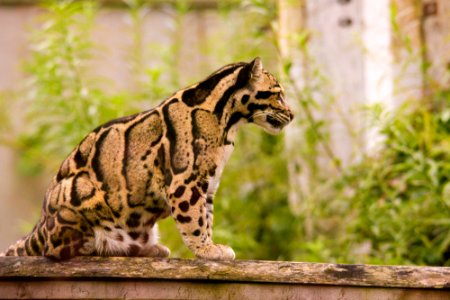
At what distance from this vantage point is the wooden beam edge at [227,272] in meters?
3.34

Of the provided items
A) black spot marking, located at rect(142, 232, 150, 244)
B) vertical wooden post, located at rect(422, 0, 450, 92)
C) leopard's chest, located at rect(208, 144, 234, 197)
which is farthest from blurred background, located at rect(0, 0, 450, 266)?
black spot marking, located at rect(142, 232, 150, 244)

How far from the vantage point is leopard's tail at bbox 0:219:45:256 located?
12.2 ft

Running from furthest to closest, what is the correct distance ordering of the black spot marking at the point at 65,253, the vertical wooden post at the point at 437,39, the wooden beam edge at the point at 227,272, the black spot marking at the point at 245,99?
the vertical wooden post at the point at 437,39
the black spot marking at the point at 245,99
the black spot marking at the point at 65,253
the wooden beam edge at the point at 227,272

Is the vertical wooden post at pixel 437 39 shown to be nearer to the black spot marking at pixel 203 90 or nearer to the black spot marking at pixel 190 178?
the black spot marking at pixel 203 90

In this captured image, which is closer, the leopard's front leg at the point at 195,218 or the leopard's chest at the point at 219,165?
the leopard's front leg at the point at 195,218

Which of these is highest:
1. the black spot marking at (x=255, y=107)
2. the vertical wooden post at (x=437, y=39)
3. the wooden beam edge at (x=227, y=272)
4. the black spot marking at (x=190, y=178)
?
the vertical wooden post at (x=437, y=39)

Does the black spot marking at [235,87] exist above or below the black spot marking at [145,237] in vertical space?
above

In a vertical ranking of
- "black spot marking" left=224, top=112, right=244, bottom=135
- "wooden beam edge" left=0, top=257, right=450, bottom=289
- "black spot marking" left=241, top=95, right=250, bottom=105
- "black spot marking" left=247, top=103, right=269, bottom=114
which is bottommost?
"wooden beam edge" left=0, top=257, right=450, bottom=289

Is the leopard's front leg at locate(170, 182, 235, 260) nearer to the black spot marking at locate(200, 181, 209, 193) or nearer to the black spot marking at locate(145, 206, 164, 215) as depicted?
the black spot marking at locate(200, 181, 209, 193)

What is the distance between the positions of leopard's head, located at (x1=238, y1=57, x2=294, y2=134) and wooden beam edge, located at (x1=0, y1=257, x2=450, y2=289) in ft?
2.20

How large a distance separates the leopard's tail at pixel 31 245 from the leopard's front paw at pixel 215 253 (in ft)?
2.27

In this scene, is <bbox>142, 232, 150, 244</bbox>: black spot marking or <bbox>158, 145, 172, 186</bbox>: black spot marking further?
<bbox>142, 232, 150, 244</bbox>: black spot marking

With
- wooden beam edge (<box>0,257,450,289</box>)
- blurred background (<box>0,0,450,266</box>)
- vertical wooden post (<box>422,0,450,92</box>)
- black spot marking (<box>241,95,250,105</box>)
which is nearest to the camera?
wooden beam edge (<box>0,257,450,289</box>)

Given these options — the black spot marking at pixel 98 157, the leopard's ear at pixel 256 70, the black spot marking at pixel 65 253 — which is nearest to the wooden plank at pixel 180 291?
the black spot marking at pixel 65 253
